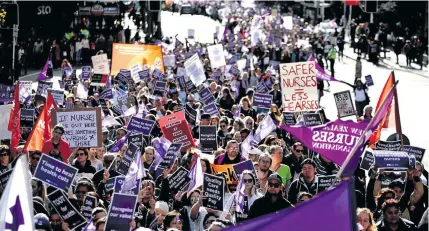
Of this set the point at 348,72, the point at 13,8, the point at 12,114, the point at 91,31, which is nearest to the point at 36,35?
the point at 91,31

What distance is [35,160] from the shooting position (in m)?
13.3

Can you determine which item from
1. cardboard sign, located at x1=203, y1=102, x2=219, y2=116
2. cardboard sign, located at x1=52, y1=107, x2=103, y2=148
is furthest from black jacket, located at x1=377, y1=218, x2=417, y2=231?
cardboard sign, located at x1=203, y1=102, x2=219, y2=116

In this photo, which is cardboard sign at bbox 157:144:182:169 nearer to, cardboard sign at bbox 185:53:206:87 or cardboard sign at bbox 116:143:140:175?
cardboard sign at bbox 116:143:140:175

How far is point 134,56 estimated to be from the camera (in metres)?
27.2

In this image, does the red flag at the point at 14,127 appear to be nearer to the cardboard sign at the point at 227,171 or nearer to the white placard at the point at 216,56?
the cardboard sign at the point at 227,171

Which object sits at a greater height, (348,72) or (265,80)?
(265,80)

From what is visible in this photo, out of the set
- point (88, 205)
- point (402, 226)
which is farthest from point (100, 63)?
point (402, 226)

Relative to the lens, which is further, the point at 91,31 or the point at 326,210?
the point at 91,31

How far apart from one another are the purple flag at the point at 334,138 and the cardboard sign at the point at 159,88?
9.18 meters

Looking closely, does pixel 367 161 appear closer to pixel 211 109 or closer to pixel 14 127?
pixel 14 127

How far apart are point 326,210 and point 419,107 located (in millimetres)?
24770

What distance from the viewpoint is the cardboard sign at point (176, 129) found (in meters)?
15.9

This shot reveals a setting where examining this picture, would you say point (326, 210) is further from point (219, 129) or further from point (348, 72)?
point (348, 72)

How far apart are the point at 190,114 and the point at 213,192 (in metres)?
7.42
